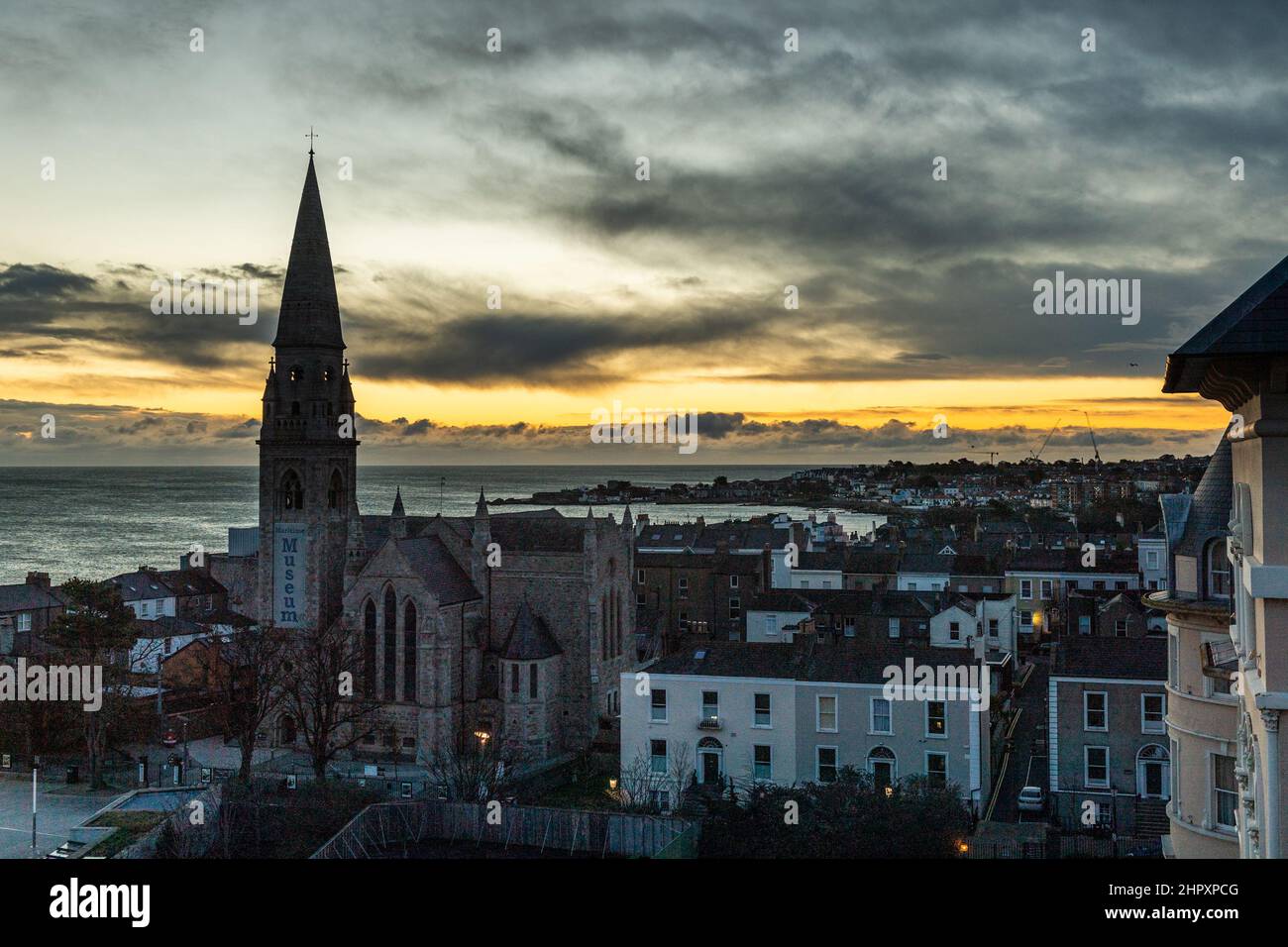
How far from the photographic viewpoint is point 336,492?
4619cm

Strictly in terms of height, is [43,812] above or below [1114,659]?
below

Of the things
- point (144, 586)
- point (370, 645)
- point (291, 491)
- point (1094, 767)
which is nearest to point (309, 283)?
point (291, 491)

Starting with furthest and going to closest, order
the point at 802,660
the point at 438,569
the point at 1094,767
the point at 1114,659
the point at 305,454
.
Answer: the point at 305,454 < the point at 438,569 < the point at 802,660 < the point at 1114,659 < the point at 1094,767

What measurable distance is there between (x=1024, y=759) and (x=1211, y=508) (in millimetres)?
21231

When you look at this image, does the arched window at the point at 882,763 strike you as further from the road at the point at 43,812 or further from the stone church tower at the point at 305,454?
the stone church tower at the point at 305,454

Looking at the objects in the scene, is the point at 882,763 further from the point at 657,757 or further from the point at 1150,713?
the point at 1150,713

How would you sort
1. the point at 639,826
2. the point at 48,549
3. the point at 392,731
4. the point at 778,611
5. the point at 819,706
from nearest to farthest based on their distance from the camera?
the point at 639,826
the point at 819,706
the point at 392,731
the point at 778,611
the point at 48,549

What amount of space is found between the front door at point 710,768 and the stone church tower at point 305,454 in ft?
61.8

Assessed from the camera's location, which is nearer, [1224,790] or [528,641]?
[1224,790]

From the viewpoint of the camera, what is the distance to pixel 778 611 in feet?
164

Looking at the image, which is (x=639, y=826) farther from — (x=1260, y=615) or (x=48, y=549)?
(x=48, y=549)

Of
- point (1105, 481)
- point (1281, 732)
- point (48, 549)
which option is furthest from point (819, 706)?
point (1105, 481)
